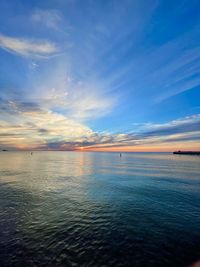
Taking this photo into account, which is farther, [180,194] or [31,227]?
[180,194]

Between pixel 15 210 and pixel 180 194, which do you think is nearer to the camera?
pixel 15 210

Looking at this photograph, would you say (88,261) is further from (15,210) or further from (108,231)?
(15,210)

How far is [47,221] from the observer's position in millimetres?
17641

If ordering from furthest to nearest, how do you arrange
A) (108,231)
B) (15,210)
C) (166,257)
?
(15,210) < (108,231) < (166,257)

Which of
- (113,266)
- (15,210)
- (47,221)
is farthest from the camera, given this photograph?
(15,210)

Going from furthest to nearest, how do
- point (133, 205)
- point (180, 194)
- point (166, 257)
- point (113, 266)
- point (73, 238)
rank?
1. point (180, 194)
2. point (133, 205)
3. point (73, 238)
4. point (166, 257)
5. point (113, 266)

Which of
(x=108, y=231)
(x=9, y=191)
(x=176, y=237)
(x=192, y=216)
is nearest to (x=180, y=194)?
(x=192, y=216)

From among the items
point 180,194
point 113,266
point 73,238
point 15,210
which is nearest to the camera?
point 113,266

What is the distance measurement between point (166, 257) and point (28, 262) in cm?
970

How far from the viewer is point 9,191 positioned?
3012cm

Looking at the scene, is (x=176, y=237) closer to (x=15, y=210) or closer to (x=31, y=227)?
(x=31, y=227)

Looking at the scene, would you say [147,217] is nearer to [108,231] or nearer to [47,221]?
[108,231]

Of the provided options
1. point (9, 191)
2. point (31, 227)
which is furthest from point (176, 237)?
point (9, 191)

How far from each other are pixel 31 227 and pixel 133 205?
13.6m
